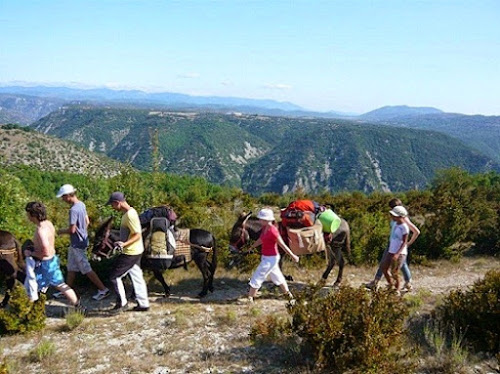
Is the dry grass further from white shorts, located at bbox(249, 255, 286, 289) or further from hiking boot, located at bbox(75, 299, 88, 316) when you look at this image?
white shorts, located at bbox(249, 255, 286, 289)

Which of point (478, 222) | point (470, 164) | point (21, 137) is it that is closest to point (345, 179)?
point (470, 164)

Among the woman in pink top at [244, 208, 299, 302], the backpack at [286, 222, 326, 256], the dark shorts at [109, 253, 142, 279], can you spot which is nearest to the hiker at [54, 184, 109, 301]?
the dark shorts at [109, 253, 142, 279]

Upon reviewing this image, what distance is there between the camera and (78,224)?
22.5ft

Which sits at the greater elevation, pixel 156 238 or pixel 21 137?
pixel 156 238

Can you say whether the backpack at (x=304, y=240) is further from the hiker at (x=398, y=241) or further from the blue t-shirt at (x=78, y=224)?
the blue t-shirt at (x=78, y=224)

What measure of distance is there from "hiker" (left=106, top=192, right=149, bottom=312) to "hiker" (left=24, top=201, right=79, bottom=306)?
75cm

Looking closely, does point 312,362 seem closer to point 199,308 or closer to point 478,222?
point 199,308

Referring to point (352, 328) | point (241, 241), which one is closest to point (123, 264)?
point (241, 241)

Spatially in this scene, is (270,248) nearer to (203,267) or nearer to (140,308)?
(203,267)

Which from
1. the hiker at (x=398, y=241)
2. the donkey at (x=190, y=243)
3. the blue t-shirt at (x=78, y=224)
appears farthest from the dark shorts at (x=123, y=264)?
the hiker at (x=398, y=241)

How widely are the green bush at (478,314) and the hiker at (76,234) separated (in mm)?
5504

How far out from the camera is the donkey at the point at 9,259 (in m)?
6.83

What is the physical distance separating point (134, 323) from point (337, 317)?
10.8 ft

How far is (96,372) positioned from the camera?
4992 mm
